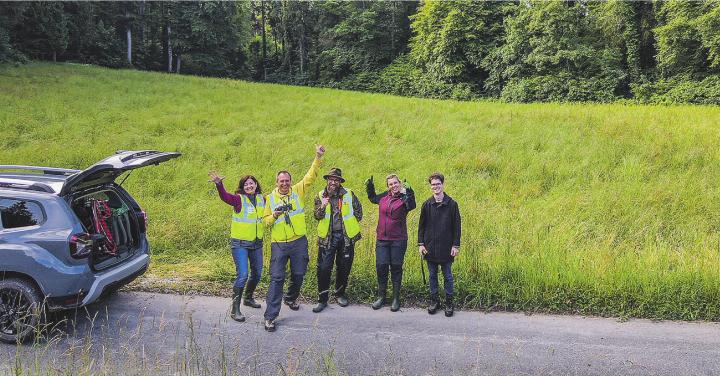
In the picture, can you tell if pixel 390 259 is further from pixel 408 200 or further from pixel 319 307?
pixel 319 307

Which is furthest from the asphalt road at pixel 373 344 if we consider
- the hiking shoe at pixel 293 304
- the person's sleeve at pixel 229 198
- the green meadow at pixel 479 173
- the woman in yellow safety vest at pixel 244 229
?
the person's sleeve at pixel 229 198

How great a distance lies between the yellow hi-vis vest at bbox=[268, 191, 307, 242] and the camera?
5.77 m

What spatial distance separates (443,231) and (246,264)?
102 inches

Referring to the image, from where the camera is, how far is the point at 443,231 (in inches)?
237

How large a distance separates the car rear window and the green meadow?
253 cm

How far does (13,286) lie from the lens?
4898mm

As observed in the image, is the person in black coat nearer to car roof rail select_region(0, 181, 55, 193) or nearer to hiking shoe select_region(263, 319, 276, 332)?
hiking shoe select_region(263, 319, 276, 332)

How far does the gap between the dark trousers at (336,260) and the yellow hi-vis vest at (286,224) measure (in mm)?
568

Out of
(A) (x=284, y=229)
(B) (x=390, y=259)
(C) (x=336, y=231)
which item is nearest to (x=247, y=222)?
(A) (x=284, y=229)

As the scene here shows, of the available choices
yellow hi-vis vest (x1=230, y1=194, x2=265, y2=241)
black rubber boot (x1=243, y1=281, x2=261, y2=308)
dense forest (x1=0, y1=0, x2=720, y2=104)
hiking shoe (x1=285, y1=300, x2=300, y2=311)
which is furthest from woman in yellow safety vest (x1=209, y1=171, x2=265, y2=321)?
dense forest (x1=0, y1=0, x2=720, y2=104)

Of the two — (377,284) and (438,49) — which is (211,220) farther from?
(438,49)

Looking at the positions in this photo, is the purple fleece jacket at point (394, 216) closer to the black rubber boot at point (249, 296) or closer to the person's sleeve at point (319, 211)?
the person's sleeve at point (319, 211)

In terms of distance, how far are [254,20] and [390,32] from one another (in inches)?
1011

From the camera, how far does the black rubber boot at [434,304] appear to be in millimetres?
5949
